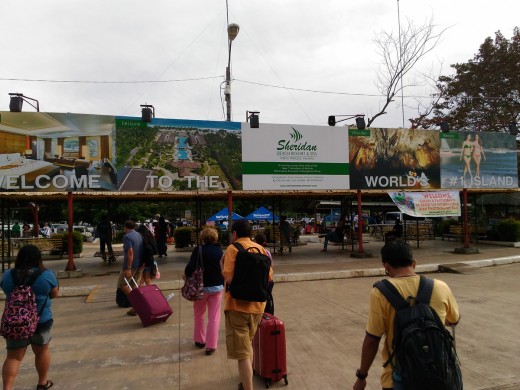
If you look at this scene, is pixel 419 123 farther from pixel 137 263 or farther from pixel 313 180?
pixel 137 263

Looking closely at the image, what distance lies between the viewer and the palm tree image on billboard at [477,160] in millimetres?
15352

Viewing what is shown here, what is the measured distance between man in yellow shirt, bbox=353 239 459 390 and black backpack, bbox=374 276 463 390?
0.36ft

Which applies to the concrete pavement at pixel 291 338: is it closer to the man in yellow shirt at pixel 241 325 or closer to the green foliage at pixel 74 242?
the man in yellow shirt at pixel 241 325

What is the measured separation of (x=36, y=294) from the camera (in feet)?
13.1

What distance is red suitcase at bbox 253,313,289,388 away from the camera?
4309 mm

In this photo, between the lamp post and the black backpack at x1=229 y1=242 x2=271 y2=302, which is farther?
the lamp post

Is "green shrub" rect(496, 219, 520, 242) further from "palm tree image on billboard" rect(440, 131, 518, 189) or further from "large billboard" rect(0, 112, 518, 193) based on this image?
"large billboard" rect(0, 112, 518, 193)

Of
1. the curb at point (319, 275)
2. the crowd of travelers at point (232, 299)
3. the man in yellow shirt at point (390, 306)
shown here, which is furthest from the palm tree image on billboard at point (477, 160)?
the man in yellow shirt at point (390, 306)

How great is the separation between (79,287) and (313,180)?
759 centimetres

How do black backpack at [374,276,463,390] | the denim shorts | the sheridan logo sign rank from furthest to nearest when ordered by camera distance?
1. the sheridan logo sign
2. the denim shorts
3. black backpack at [374,276,463,390]

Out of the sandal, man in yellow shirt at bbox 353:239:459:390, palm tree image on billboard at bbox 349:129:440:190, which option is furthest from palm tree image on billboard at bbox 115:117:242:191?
man in yellow shirt at bbox 353:239:459:390

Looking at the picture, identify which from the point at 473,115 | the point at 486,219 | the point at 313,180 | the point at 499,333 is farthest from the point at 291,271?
the point at 473,115

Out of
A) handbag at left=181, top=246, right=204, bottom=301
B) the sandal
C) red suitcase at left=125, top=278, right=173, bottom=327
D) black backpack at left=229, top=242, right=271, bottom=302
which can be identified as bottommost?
the sandal

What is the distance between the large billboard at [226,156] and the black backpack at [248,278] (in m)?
8.99
